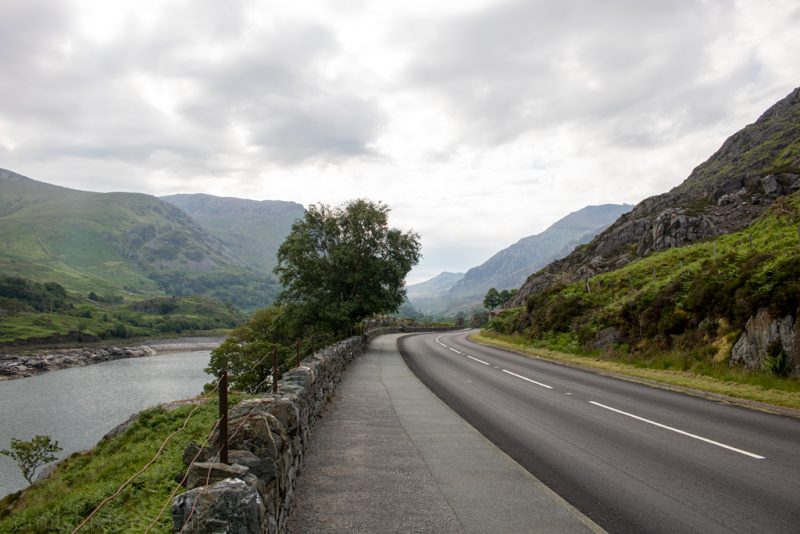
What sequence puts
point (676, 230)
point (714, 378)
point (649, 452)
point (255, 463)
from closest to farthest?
1. point (255, 463)
2. point (649, 452)
3. point (714, 378)
4. point (676, 230)

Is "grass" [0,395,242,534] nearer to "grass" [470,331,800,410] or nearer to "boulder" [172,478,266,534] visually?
"boulder" [172,478,266,534]

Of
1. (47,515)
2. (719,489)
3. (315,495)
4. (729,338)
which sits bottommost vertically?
(47,515)

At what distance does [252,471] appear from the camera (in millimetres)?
4984

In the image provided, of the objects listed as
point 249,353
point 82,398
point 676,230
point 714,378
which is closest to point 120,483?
point 714,378

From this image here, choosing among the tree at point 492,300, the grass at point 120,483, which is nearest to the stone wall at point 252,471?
the grass at point 120,483

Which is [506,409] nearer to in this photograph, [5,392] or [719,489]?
[719,489]

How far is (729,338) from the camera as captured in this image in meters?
16.0

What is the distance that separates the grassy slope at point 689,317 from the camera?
48.2 feet

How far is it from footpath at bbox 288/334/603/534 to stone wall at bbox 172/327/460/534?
494 millimetres

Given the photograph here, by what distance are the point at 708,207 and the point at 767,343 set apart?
45.0 metres

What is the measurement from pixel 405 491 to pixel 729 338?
14363 millimetres

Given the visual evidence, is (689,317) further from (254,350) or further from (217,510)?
(254,350)

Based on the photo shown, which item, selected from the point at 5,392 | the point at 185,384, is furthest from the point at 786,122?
the point at 5,392

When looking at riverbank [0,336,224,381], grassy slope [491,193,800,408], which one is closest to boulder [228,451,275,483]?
grassy slope [491,193,800,408]
